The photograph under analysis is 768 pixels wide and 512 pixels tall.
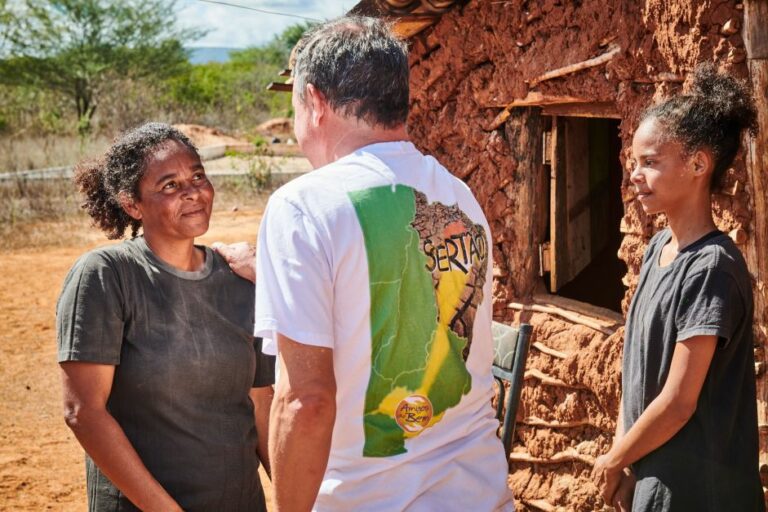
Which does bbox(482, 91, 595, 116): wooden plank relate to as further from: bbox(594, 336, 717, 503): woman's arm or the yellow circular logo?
the yellow circular logo

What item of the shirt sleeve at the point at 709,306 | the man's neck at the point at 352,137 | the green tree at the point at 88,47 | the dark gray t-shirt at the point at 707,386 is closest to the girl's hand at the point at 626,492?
the dark gray t-shirt at the point at 707,386

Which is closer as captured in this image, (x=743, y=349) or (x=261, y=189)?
(x=743, y=349)

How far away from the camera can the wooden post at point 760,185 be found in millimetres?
3205

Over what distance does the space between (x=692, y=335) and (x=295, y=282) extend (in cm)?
116

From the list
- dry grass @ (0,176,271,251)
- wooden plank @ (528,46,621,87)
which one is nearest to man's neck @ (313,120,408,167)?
wooden plank @ (528,46,621,87)

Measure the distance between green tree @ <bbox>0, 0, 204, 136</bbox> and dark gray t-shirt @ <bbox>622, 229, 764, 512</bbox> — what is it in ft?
77.2

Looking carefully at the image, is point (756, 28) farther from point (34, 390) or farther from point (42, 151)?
point (42, 151)

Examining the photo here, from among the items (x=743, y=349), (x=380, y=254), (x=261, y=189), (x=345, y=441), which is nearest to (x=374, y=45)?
(x=380, y=254)

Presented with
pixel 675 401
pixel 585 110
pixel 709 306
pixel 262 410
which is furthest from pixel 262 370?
pixel 585 110

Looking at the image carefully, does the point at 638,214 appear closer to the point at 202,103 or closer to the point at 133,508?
the point at 133,508

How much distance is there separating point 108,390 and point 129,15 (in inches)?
1150

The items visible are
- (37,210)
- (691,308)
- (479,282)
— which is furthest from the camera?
(37,210)

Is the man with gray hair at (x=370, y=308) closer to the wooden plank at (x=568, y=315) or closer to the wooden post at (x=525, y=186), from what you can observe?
the wooden plank at (x=568, y=315)

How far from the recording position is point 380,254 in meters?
1.76
